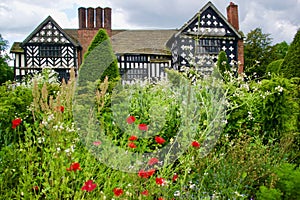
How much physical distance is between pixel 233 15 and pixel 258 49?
6694mm

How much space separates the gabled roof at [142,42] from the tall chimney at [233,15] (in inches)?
136

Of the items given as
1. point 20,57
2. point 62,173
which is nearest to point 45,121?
point 62,173

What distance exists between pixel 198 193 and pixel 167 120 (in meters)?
1.31

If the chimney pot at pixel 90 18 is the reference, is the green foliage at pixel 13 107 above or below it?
below

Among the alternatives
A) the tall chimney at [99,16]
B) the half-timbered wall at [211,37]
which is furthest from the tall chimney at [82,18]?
the half-timbered wall at [211,37]

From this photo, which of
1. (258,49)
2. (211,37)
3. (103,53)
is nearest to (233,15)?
(211,37)

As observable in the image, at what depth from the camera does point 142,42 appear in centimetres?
1967

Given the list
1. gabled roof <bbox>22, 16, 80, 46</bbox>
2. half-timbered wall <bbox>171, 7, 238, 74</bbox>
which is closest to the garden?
half-timbered wall <bbox>171, 7, 238, 74</bbox>

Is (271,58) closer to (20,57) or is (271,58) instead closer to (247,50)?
(247,50)

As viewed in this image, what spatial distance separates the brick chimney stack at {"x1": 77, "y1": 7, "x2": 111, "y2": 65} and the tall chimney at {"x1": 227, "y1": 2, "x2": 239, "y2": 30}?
6.47 m

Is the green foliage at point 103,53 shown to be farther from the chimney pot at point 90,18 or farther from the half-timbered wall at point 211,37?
the chimney pot at point 90,18

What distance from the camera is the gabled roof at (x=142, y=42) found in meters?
18.5

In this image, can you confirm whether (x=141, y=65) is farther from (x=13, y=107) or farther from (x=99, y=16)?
(x=13, y=107)

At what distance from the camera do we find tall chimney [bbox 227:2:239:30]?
60.3 ft
